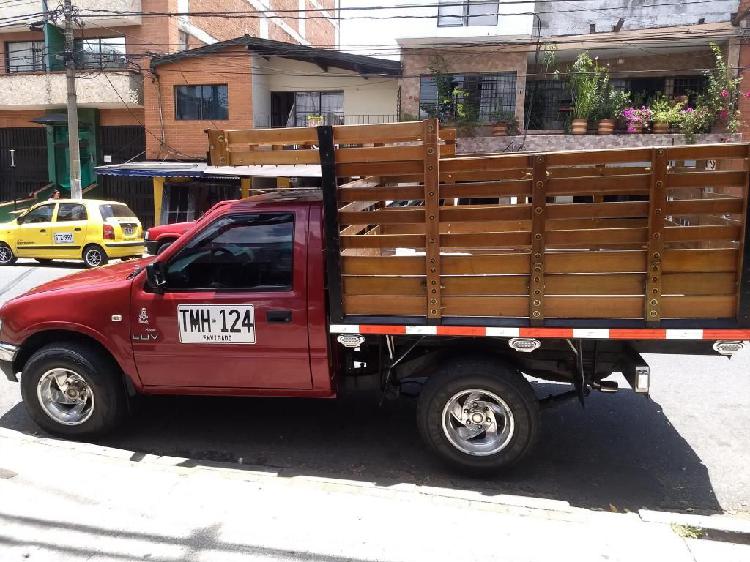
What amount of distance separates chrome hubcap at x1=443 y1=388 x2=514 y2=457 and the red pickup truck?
11 mm

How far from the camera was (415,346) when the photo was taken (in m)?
4.41

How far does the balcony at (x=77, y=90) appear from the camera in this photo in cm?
2219

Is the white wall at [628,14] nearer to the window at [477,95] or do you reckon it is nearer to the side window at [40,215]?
the window at [477,95]

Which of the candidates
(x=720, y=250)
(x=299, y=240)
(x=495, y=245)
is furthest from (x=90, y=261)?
(x=720, y=250)

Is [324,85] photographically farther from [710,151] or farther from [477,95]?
[710,151]

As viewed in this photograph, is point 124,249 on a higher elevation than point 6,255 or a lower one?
higher

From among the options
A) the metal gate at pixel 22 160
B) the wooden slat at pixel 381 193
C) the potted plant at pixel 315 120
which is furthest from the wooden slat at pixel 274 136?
the metal gate at pixel 22 160

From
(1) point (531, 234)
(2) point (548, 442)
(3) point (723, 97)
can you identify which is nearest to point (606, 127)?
(3) point (723, 97)

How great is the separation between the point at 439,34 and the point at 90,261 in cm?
1205

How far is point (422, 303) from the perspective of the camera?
4.14 metres

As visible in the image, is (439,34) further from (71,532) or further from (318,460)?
(71,532)

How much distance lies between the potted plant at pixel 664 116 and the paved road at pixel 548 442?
13192 mm

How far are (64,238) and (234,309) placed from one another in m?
12.1

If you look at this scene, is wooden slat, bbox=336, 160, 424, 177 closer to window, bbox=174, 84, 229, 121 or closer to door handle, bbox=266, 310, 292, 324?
door handle, bbox=266, 310, 292, 324
